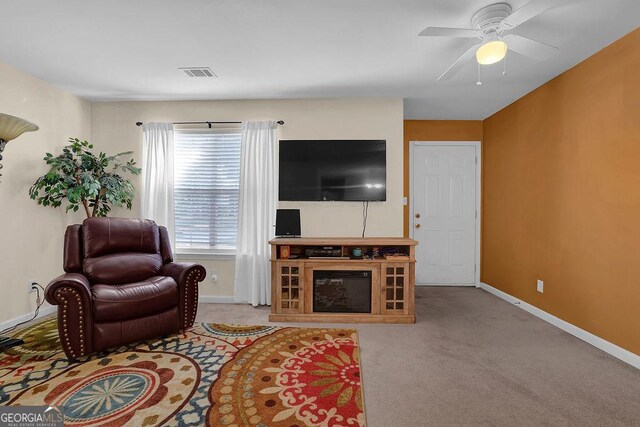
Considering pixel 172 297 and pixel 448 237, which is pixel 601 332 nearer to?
pixel 448 237

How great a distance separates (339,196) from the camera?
3.68 m

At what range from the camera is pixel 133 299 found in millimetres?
2412

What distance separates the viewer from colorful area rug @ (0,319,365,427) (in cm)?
169

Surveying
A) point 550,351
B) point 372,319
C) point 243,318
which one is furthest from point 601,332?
point 243,318

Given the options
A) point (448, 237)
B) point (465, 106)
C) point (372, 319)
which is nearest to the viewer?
point (372, 319)

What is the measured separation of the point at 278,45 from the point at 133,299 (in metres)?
2.40

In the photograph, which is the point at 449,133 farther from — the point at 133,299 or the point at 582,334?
the point at 133,299

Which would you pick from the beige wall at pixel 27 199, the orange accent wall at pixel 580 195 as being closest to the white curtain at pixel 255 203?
the beige wall at pixel 27 199

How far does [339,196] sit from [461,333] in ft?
6.29

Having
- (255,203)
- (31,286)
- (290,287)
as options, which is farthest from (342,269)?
(31,286)

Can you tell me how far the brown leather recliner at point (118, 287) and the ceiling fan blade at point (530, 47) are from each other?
3101mm

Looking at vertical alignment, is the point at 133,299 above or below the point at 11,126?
below

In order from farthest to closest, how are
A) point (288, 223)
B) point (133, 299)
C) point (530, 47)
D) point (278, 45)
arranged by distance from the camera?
1. point (288, 223)
2. point (278, 45)
3. point (133, 299)
4. point (530, 47)

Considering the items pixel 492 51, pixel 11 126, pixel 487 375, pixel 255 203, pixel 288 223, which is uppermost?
pixel 492 51
